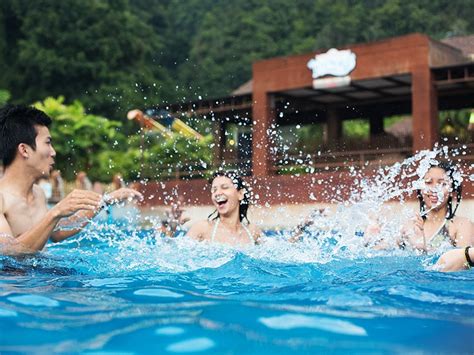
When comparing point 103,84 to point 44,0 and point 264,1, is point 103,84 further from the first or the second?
point 264,1

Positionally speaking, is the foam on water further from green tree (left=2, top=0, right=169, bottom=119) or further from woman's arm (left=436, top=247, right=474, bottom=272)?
green tree (left=2, top=0, right=169, bottom=119)

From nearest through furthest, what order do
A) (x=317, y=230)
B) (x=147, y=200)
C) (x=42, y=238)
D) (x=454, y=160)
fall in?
(x=42, y=238) < (x=317, y=230) < (x=454, y=160) < (x=147, y=200)

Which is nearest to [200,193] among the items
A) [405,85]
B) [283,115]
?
[283,115]

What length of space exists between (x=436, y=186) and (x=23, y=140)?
128 inches

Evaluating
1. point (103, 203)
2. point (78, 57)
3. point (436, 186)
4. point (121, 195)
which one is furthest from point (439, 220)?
point (78, 57)

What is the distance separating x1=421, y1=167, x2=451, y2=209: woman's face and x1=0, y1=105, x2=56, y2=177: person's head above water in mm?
3020

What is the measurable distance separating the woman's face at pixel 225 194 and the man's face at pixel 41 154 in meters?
2.04

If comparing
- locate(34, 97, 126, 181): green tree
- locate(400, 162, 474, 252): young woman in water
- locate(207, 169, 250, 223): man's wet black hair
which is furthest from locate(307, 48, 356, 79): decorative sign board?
locate(400, 162, 474, 252): young woman in water

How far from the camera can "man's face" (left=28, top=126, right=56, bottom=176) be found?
14.4ft

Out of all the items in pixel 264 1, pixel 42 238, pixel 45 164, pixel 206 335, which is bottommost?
pixel 206 335

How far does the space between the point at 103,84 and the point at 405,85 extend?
24.6 m

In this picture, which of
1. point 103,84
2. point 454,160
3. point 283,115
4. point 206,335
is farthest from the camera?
point 103,84

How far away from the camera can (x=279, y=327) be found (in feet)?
8.87

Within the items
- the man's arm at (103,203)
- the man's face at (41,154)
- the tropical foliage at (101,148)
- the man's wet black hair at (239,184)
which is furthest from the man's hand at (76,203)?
the tropical foliage at (101,148)
